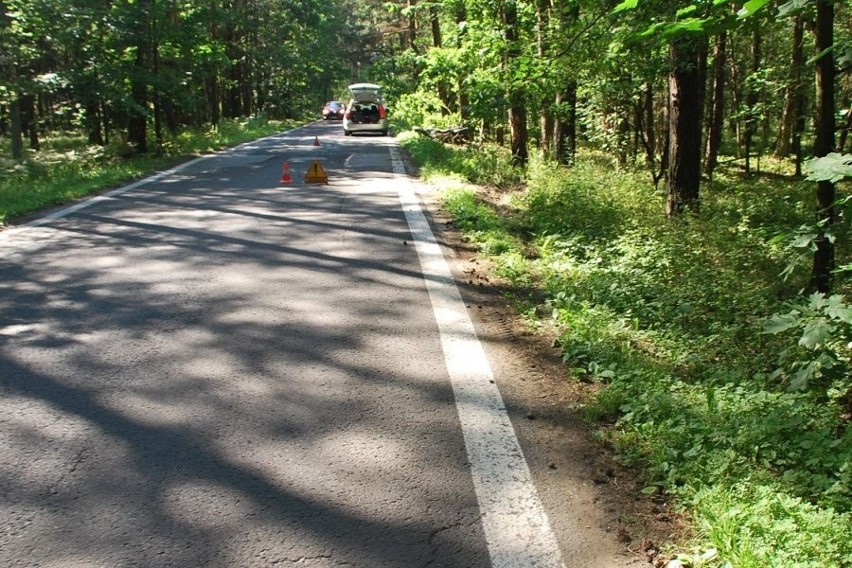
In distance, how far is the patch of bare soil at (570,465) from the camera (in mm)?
2957

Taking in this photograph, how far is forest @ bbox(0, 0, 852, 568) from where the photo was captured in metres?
3.24

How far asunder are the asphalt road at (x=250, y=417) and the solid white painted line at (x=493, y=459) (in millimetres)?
13

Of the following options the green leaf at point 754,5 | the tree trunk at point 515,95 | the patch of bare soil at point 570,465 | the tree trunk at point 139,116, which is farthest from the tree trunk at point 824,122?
the tree trunk at point 139,116

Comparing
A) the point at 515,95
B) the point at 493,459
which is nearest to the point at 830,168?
the point at 493,459

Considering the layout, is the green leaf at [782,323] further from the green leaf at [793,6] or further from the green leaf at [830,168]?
the green leaf at [793,6]

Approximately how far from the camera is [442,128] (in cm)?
2469

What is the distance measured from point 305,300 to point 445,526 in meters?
3.67

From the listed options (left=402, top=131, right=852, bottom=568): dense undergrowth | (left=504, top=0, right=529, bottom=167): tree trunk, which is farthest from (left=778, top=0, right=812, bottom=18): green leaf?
(left=504, top=0, right=529, bottom=167): tree trunk

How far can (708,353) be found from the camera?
16.6ft

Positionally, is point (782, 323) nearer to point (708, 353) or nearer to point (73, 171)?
point (708, 353)

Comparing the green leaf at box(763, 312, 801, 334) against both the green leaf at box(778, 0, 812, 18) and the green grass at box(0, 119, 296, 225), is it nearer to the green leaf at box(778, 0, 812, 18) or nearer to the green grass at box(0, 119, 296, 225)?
the green leaf at box(778, 0, 812, 18)

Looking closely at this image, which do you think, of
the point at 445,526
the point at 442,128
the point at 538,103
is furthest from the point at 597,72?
the point at 442,128

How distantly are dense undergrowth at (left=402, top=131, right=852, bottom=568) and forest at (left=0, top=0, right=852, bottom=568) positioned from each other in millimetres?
15

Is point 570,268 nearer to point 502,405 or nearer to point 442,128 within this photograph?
point 502,405
